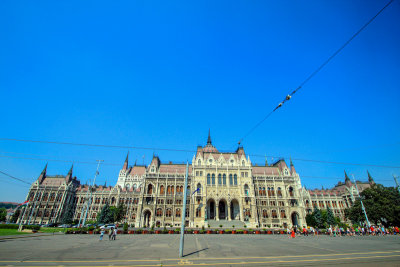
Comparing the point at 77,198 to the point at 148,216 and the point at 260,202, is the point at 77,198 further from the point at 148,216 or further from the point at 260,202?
the point at 260,202

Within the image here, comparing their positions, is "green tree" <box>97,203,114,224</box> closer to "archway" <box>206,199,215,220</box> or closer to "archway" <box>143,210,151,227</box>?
"archway" <box>143,210,151,227</box>

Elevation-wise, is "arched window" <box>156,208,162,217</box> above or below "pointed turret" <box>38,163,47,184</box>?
below

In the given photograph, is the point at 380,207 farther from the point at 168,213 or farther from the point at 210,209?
the point at 168,213

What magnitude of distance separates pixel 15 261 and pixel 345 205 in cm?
8224

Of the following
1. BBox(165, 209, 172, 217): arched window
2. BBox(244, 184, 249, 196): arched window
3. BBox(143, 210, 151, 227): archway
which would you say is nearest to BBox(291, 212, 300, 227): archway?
BBox(244, 184, 249, 196): arched window

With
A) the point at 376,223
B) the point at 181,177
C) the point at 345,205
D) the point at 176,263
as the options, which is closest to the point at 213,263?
the point at 176,263

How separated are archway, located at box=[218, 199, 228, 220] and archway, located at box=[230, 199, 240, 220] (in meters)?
1.97

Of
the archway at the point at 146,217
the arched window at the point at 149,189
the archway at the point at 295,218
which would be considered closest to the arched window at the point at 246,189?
the archway at the point at 295,218

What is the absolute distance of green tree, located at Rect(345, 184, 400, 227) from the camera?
117 feet

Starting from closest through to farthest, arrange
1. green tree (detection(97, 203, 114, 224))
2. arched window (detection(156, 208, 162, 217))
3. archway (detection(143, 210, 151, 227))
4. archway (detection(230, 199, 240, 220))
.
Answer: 1. green tree (detection(97, 203, 114, 224))
2. archway (detection(230, 199, 240, 220))
3. arched window (detection(156, 208, 162, 217))
4. archway (detection(143, 210, 151, 227))

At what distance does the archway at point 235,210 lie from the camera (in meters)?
47.1

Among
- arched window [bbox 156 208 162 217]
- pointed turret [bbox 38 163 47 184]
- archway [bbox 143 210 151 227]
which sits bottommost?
archway [bbox 143 210 151 227]

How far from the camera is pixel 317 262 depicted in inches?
367

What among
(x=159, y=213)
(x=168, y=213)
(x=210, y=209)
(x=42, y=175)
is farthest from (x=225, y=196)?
(x=42, y=175)
